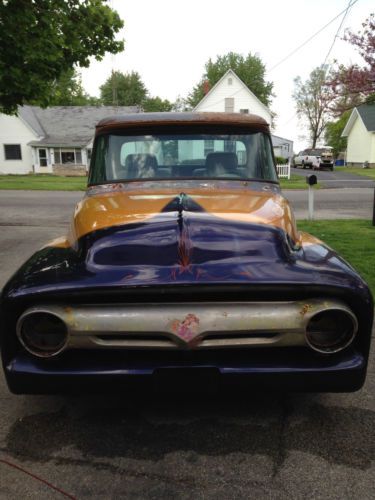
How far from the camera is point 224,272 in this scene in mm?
2232

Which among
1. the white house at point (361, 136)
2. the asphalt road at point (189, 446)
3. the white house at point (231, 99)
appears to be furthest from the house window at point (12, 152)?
the asphalt road at point (189, 446)

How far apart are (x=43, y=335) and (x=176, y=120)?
7.36ft

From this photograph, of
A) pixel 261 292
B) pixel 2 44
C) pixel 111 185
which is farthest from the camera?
pixel 2 44

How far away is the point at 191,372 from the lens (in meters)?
2.21

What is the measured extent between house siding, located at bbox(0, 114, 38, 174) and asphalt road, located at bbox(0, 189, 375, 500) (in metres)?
35.8

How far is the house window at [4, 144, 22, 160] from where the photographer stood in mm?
35812

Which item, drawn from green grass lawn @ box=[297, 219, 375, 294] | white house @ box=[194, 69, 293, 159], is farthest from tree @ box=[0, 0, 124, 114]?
white house @ box=[194, 69, 293, 159]

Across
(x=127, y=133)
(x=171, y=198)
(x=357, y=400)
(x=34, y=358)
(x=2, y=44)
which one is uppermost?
(x=2, y=44)

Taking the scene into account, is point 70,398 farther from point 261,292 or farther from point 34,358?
point 261,292

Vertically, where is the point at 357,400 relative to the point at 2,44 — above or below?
below

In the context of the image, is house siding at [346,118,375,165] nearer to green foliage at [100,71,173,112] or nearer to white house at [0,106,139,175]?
white house at [0,106,139,175]

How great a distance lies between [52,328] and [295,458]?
1443mm

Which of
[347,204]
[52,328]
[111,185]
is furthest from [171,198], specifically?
[347,204]

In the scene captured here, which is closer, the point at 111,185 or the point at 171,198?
the point at 171,198
